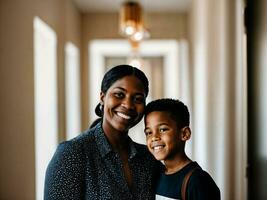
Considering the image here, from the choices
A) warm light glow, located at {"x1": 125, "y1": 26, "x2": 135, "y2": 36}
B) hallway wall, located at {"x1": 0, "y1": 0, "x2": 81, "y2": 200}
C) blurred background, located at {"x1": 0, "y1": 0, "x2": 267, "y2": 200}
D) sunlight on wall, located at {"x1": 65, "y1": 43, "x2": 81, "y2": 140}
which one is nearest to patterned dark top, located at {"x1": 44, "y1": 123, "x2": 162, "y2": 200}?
blurred background, located at {"x1": 0, "y1": 0, "x2": 267, "y2": 200}

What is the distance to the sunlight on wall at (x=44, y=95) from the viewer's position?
2.26 meters

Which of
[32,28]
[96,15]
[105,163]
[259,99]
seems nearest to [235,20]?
[259,99]

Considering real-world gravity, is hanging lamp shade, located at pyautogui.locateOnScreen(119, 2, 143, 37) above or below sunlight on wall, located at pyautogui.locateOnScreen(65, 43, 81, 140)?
above

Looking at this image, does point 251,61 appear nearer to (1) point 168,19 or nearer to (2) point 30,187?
(2) point 30,187

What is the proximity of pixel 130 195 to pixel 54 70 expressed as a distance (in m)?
1.82

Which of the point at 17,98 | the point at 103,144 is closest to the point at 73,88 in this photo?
the point at 17,98

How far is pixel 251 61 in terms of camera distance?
1777 millimetres

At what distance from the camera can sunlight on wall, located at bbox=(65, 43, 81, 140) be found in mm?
3254

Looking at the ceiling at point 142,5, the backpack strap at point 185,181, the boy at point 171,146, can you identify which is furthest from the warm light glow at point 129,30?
the backpack strap at point 185,181

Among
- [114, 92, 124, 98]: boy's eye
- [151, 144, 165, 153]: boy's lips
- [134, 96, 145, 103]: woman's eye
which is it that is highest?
[114, 92, 124, 98]: boy's eye

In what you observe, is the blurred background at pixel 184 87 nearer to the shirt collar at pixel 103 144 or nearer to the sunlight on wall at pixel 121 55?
the sunlight on wall at pixel 121 55

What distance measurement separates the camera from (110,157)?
0.91 meters

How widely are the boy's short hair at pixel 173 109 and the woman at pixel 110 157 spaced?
0.04m

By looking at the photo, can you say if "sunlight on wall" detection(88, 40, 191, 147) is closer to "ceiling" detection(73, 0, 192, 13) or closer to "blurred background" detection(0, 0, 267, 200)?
"blurred background" detection(0, 0, 267, 200)
